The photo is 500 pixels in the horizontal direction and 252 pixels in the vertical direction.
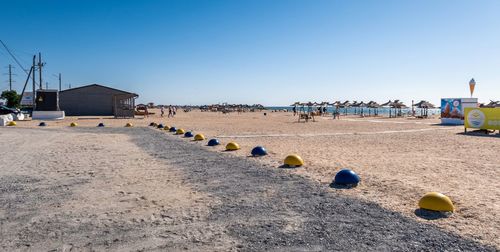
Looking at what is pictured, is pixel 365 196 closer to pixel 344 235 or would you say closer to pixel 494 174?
pixel 344 235

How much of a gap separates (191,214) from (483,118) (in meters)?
21.5

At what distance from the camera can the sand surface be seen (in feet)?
13.7

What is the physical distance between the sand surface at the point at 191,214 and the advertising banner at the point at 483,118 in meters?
17.2

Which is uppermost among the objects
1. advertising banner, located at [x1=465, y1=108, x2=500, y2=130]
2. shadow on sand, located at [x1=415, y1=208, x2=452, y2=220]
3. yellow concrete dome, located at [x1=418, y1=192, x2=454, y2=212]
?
advertising banner, located at [x1=465, y1=108, x2=500, y2=130]

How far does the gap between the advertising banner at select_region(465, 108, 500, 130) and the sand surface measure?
1718 cm

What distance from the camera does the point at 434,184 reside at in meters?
7.52

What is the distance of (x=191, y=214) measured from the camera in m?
5.34

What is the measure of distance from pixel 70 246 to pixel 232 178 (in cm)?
429

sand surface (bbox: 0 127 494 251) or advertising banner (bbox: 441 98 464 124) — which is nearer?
sand surface (bbox: 0 127 494 251)

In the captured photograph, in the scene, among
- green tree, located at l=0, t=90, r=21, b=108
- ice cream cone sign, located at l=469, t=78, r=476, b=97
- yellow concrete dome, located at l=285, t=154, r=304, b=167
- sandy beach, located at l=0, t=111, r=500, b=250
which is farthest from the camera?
green tree, located at l=0, t=90, r=21, b=108

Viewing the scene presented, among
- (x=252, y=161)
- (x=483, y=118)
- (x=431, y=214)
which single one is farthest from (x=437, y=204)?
(x=483, y=118)

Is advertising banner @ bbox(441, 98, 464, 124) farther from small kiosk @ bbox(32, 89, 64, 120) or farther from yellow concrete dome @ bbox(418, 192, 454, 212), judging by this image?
small kiosk @ bbox(32, 89, 64, 120)

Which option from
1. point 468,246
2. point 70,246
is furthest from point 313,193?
point 70,246

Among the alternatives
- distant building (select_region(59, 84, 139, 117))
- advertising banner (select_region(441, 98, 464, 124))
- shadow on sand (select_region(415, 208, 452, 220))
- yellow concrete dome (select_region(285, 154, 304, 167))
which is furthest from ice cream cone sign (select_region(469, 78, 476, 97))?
distant building (select_region(59, 84, 139, 117))
